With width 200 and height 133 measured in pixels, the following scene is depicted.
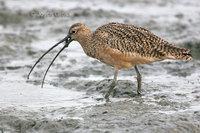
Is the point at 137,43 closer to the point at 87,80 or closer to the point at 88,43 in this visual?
the point at 88,43

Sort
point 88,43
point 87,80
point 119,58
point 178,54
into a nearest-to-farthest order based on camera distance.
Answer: point 119,58 < point 178,54 < point 88,43 < point 87,80

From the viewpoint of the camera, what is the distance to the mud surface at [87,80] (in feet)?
16.7

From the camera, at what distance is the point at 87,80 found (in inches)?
288

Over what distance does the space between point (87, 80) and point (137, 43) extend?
1415 mm

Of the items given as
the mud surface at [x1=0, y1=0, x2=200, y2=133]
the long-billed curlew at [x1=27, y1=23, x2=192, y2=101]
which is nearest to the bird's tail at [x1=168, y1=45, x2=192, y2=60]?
the long-billed curlew at [x1=27, y1=23, x2=192, y2=101]

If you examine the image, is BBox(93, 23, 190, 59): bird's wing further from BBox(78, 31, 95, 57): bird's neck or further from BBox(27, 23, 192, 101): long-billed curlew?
BBox(78, 31, 95, 57): bird's neck

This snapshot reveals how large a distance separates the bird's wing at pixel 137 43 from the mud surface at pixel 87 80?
61 cm

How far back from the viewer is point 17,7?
1288 centimetres

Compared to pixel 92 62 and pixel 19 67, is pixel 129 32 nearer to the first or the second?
pixel 92 62

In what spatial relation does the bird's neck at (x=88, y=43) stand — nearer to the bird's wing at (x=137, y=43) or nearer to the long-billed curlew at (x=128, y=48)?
the long-billed curlew at (x=128, y=48)

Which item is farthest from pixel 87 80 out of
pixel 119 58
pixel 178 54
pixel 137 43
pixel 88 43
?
pixel 178 54

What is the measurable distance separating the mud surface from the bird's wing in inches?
24.1

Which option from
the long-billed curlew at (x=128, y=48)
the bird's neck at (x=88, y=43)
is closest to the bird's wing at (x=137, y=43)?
the long-billed curlew at (x=128, y=48)

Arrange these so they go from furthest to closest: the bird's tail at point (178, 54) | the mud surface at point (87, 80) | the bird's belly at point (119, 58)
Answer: the bird's tail at point (178, 54), the bird's belly at point (119, 58), the mud surface at point (87, 80)
